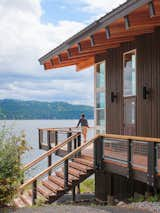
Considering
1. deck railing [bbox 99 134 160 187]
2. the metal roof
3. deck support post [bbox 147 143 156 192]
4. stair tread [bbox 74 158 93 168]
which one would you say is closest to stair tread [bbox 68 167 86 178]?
stair tread [bbox 74 158 93 168]

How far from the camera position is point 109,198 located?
14.5 m

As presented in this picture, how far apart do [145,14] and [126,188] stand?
6.83 m

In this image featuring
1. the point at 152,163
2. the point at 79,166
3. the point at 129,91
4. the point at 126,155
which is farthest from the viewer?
the point at 129,91

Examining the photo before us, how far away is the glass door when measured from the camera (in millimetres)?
13133

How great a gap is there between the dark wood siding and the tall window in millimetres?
1251

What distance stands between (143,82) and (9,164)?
Answer: 5496 millimetres

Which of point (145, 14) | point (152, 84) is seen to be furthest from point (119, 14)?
point (152, 84)

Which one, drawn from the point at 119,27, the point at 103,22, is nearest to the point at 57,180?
the point at 119,27

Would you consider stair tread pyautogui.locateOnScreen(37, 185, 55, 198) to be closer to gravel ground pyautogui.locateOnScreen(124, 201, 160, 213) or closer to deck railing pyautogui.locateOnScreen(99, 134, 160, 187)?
deck railing pyautogui.locateOnScreen(99, 134, 160, 187)

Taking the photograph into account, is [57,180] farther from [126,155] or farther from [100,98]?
[100,98]

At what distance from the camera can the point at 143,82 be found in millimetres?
12398

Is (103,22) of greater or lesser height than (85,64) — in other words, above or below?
above

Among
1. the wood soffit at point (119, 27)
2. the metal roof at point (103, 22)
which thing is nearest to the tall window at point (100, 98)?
the wood soffit at point (119, 27)

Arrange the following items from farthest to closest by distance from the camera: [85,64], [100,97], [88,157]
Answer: [85,64], [100,97], [88,157]
